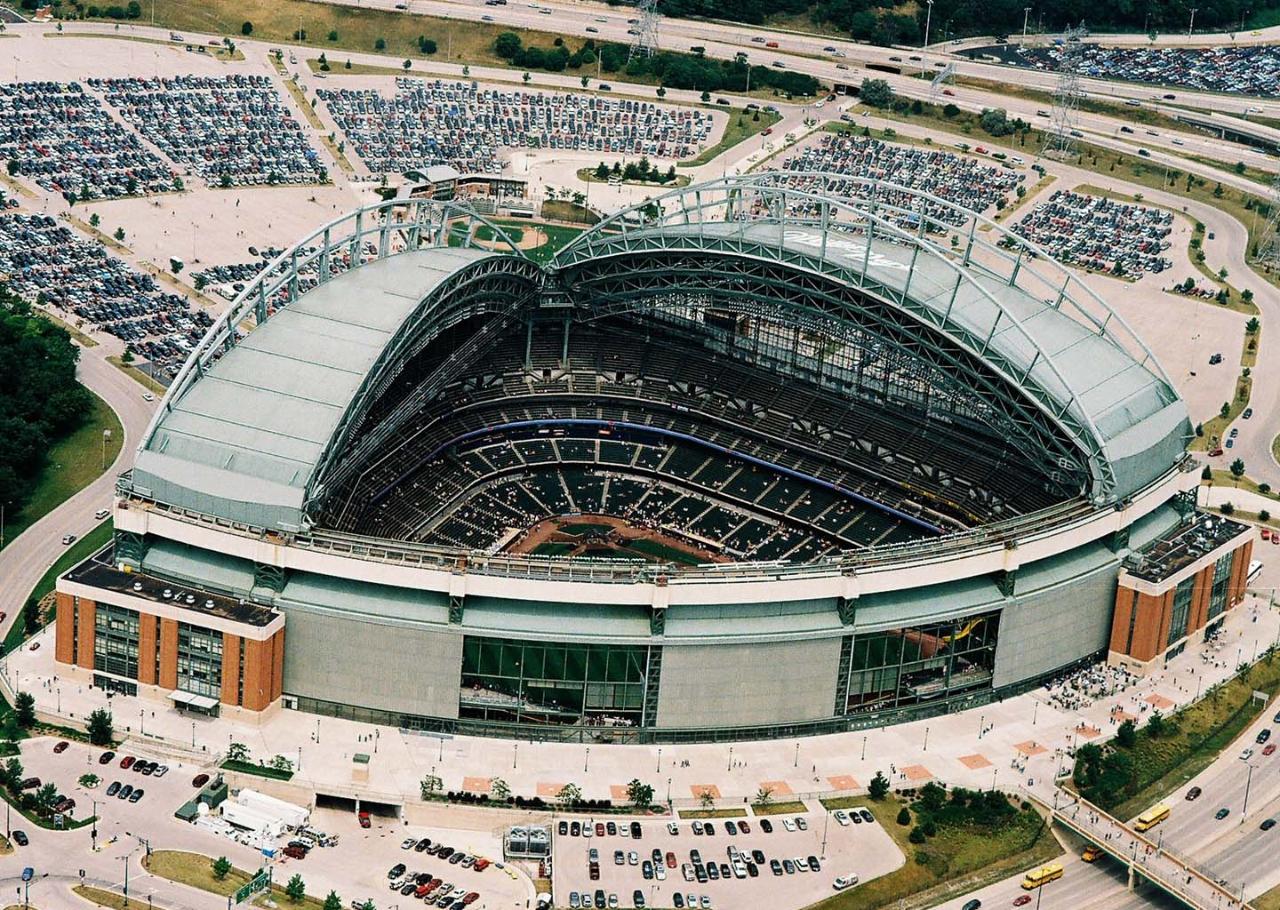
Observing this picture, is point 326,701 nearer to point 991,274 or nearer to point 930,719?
point 930,719

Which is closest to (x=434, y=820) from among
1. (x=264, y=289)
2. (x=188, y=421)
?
(x=188, y=421)

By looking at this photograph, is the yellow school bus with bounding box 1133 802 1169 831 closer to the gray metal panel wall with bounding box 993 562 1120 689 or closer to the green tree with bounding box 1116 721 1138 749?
the green tree with bounding box 1116 721 1138 749

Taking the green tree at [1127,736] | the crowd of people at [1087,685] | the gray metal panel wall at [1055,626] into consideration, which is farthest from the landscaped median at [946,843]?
the gray metal panel wall at [1055,626]

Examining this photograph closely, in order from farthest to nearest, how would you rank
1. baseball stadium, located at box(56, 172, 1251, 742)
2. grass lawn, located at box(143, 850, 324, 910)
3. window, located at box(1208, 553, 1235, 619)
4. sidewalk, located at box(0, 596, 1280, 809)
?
window, located at box(1208, 553, 1235, 619), baseball stadium, located at box(56, 172, 1251, 742), sidewalk, located at box(0, 596, 1280, 809), grass lawn, located at box(143, 850, 324, 910)

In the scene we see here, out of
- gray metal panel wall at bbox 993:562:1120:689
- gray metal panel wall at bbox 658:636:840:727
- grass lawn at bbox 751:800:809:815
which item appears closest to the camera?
grass lawn at bbox 751:800:809:815

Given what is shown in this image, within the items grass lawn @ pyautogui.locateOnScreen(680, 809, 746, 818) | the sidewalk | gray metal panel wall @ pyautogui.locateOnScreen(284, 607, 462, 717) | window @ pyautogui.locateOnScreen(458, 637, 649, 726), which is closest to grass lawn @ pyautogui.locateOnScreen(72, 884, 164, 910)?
the sidewalk
